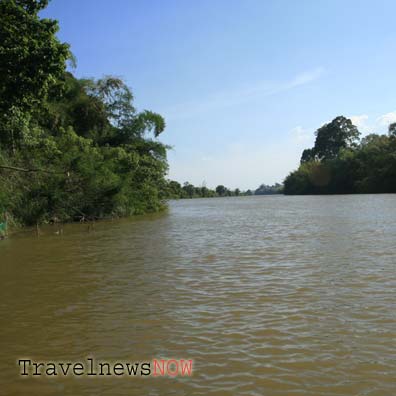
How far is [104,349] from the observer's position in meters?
5.32

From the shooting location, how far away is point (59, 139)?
3066cm

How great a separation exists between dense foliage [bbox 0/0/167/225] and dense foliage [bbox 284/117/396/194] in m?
40.7

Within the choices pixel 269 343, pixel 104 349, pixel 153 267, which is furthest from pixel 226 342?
pixel 153 267

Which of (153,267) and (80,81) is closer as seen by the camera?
(153,267)

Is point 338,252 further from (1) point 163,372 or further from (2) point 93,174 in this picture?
(2) point 93,174

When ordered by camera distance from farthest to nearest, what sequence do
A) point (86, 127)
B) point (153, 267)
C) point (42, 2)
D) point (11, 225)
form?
point (86, 127) → point (11, 225) → point (42, 2) → point (153, 267)

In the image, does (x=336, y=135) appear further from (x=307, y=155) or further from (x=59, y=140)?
(x=59, y=140)

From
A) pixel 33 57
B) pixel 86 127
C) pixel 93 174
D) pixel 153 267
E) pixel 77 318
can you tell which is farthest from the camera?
pixel 86 127

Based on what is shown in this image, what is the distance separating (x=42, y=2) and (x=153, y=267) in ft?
31.8

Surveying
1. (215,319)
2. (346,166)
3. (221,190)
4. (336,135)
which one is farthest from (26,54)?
(221,190)

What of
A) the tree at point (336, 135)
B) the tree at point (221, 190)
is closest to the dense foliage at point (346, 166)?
the tree at point (336, 135)

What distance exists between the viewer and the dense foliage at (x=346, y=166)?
71.2 metres

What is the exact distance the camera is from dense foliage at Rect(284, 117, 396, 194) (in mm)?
71188

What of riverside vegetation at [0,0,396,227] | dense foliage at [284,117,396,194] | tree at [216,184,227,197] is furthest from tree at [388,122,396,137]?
tree at [216,184,227,197]
